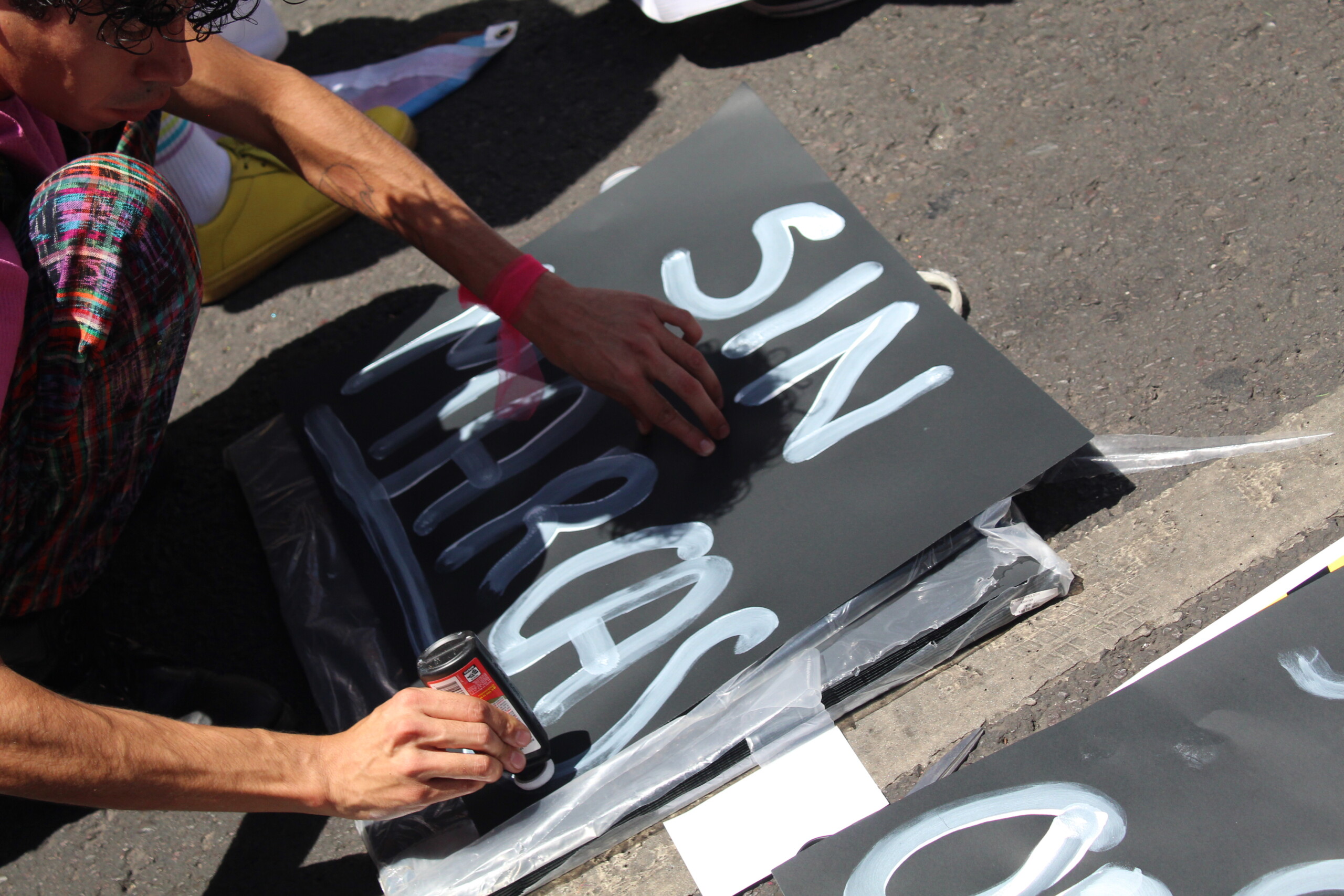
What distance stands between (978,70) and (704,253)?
795mm

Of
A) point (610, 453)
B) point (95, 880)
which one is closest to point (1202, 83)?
point (610, 453)

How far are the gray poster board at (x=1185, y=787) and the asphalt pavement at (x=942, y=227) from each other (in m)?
0.16

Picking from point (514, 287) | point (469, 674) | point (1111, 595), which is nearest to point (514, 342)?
point (514, 287)

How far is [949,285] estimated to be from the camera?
1709 millimetres

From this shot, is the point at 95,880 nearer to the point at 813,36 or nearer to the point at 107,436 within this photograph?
the point at 107,436

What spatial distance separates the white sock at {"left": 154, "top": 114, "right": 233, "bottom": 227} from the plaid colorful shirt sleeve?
1.86 feet

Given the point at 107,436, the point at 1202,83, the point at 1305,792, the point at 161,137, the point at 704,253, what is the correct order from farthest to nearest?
1. the point at 161,137
2. the point at 1202,83
3. the point at 704,253
4. the point at 107,436
5. the point at 1305,792

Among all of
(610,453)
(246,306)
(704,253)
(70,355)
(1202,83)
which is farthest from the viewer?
(246,306)

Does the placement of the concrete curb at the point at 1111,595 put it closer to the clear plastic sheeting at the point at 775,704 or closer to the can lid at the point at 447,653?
the clear plastic sheeting at the point at 775,704

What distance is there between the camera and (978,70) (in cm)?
207

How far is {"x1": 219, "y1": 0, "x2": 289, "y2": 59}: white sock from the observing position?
7.84 feet

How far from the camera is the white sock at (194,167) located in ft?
6.61

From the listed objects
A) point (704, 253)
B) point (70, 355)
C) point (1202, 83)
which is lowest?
point (1202, 83)

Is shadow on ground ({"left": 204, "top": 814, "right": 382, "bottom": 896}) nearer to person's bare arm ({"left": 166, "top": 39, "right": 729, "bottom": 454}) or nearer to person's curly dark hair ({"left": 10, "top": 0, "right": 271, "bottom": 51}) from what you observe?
person's bare arm ({"left": 166, "top": 39, "right": 729, "bottom": 454})
